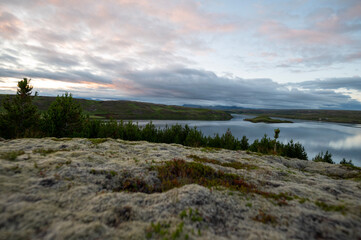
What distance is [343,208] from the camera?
213 inches

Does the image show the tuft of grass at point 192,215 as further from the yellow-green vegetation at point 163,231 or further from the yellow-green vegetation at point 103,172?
the yellow-green vegetation at point 103,172

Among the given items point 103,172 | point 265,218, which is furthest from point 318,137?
point 103,172

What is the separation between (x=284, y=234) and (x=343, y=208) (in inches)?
117

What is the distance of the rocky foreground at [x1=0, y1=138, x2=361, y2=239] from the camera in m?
4.04

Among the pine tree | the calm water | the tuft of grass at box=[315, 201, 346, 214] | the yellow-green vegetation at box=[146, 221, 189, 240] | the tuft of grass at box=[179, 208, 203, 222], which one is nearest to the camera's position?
the yellow-green vegetation at box=[146, 221, 189, 240]

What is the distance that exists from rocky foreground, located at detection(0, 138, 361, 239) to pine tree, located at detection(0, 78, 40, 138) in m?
15.5

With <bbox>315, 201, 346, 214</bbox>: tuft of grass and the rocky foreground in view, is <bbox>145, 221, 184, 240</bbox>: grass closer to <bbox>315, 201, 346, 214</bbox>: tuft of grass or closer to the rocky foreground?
the rocky foreground

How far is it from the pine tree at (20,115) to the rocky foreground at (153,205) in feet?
50.9

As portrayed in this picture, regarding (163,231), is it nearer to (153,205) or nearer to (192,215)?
(192,215)

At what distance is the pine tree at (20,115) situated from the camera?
18.4m

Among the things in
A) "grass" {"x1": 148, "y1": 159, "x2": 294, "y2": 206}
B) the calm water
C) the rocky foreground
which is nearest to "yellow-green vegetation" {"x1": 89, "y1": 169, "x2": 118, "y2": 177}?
the rocky foreground

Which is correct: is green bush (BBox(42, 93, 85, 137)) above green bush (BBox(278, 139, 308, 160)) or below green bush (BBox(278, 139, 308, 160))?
above

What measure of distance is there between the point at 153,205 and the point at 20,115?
2336cm

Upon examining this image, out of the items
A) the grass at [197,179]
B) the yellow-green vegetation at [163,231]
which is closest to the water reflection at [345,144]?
the grass at [197,179]
